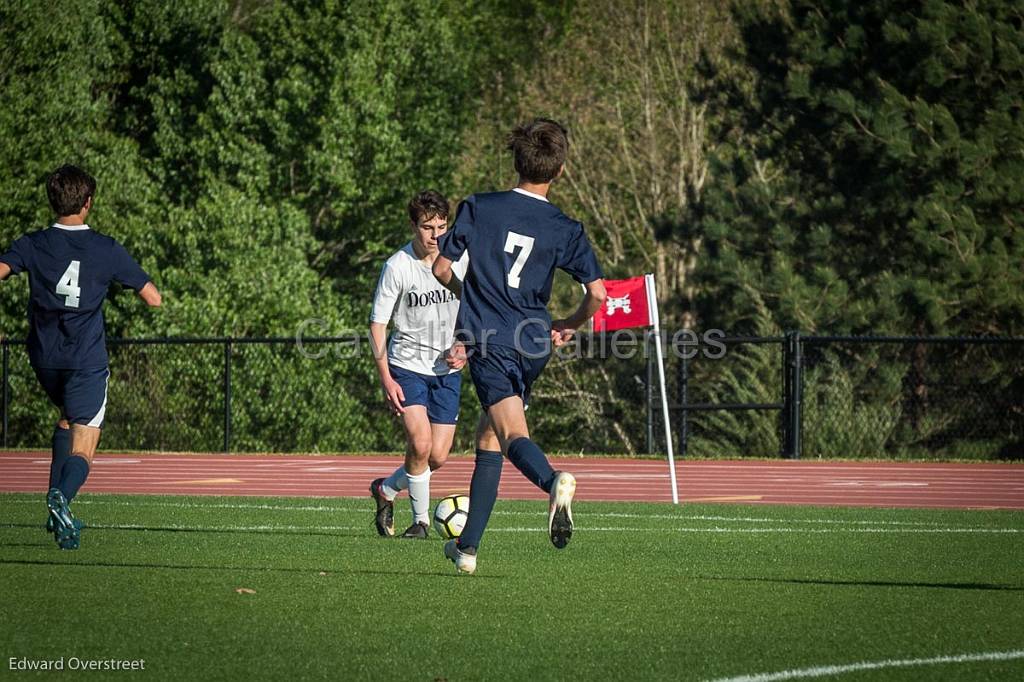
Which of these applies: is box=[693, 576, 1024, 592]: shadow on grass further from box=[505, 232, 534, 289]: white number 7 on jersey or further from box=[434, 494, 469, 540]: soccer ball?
box=[505, 232, 534, 289]: white number 7 on jersey

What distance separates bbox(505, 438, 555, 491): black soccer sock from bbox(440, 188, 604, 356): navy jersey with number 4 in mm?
442

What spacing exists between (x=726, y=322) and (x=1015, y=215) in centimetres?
532

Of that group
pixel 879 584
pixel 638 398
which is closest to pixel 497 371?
pixel 879 584

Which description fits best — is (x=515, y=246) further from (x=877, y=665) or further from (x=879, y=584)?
(x=877, y=665)

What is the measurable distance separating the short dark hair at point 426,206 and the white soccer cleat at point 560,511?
127 inches

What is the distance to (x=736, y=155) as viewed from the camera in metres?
32.0

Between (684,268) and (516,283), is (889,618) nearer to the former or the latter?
(516,283)

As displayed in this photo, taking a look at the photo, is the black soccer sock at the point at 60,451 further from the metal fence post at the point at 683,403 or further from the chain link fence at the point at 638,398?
the metal fence post at the point at 683,403

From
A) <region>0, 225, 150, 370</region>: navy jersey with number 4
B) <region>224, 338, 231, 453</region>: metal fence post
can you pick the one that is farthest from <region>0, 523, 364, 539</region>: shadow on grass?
<region>224, 338, 231, 453</region>: metal fence post

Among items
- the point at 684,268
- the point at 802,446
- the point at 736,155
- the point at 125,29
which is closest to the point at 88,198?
the point at 802,446

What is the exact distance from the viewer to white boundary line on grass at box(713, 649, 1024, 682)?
218 inches

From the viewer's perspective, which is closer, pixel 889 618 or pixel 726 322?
pixel 889 618

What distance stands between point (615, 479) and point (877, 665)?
1215 cm

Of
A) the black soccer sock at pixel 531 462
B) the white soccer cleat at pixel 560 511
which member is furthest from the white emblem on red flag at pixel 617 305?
the white soccer cleat at pixel 560 511
